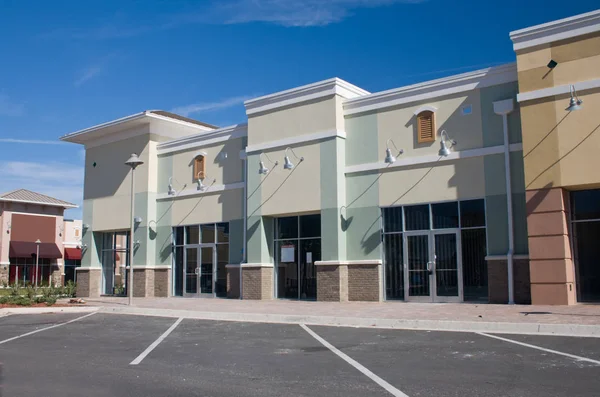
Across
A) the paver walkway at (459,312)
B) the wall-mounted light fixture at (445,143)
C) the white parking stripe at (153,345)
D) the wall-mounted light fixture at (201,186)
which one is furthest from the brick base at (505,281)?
the wall-mounted light fixture at (201,186)

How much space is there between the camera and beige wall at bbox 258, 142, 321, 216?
23.0 meters

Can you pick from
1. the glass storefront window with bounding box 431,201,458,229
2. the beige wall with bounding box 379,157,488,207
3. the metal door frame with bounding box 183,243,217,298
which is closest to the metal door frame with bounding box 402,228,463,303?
the glass storefront window with bounding box 431,201,458,229

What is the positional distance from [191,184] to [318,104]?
8052 mm

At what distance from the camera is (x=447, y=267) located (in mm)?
20375

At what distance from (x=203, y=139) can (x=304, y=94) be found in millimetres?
6348

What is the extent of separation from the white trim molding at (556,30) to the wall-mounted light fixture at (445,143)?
138 inches

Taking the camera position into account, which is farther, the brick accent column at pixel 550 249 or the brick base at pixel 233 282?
the brick base at pixel 233 282

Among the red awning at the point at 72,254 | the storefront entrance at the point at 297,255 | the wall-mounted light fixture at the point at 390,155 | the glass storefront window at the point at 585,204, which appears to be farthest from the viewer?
the red awning at the point at 72,254

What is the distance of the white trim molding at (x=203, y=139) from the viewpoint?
86.5ft

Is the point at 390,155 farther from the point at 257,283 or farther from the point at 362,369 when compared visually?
the point at 362,369

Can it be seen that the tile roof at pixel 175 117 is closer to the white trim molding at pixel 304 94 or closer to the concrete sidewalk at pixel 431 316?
the white trim molding at pixel 304 94

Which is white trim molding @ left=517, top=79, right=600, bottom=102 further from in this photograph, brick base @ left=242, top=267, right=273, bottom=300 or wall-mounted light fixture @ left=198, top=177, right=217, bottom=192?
wall-mounted light fixture @ left=198, top=177, right=217, bottom=192

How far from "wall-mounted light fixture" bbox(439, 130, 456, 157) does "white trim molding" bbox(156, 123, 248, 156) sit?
888cm

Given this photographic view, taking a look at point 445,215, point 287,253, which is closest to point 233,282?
point 287,253
